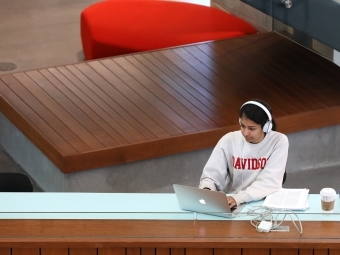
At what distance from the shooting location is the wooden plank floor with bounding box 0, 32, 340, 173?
672 cm

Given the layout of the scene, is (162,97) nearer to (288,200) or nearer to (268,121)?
(268,121)

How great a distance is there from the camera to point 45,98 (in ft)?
24.1

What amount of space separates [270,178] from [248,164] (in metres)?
0.18

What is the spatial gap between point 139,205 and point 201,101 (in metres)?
2.82

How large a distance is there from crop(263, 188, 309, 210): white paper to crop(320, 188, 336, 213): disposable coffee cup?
10cm

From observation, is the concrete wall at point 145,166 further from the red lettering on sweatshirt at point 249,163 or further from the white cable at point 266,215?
the white cable at point 266,215

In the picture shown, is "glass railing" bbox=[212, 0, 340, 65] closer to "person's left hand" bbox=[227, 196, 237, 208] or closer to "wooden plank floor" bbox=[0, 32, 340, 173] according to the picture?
"wooden plank floor" bbox=[0, 32, 340, 173]

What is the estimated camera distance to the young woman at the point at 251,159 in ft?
15.5

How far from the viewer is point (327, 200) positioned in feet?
14.8

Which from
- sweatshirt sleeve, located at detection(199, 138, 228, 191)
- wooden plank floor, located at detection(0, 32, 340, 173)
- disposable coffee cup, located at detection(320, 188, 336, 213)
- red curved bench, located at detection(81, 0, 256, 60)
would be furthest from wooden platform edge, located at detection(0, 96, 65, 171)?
disposable coffee cup, located at detection(320, 188, 336, 213)

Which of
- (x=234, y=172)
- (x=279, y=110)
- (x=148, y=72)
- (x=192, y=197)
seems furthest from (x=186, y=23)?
(x=192, y=197)

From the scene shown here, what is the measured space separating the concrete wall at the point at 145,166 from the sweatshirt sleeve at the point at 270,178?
2.04 meters

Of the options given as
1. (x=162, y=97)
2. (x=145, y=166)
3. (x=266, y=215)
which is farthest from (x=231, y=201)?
(x=162, y=97)
